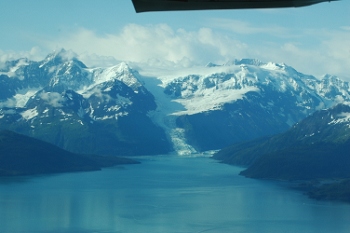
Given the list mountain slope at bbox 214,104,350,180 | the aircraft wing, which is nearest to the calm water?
mountain slope at bbox 214,104,350,180

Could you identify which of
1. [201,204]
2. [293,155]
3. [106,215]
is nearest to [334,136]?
[293,155]

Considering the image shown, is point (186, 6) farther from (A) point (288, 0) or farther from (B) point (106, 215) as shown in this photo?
(B) point (106, 215)

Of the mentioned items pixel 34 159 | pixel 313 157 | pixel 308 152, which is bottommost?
pixel 313 157

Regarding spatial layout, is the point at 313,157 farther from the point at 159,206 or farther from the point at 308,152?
the point at 159,206

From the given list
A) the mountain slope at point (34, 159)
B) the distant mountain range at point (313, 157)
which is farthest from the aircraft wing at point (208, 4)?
the mountain slope at point (34, 159)

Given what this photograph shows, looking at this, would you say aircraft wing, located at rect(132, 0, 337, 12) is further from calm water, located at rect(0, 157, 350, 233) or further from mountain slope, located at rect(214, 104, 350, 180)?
mountain slope, located at rect(214, 104, 350, 180)

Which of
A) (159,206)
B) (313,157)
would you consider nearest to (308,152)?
(313,157)
